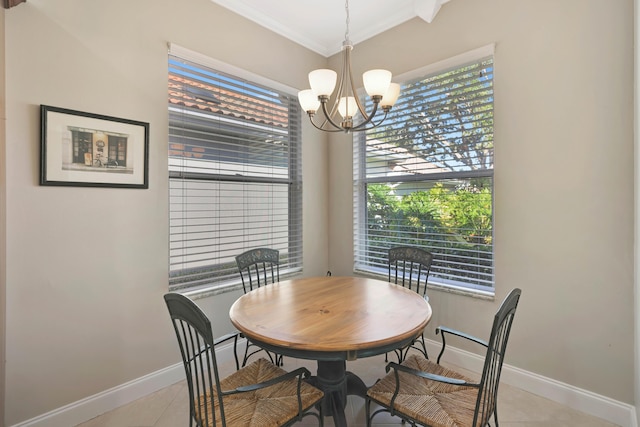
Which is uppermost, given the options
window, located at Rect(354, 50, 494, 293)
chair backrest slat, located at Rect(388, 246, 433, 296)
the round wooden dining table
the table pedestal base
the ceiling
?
the ceiling

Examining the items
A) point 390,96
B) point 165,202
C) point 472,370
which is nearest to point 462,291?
point 472,370

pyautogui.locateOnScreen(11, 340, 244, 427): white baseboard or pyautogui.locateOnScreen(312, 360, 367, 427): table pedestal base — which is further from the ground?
pyautogui.locateOnScreen(312, 360, 367, 427): table pedestal base

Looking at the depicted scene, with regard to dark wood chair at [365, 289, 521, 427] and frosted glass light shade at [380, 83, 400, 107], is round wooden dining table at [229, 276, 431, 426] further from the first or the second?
frosted glass light shade at [380, 83, 400, 107]

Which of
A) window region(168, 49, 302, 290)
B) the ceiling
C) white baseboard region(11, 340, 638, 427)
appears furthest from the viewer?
the ceiling

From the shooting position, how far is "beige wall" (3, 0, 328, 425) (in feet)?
5.80

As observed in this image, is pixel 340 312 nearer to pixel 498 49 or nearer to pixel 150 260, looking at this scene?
pixel 150 260

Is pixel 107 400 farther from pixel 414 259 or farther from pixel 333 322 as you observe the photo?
pixel 414 259

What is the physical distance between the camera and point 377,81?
5.78 ft

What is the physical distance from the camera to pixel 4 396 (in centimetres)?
172

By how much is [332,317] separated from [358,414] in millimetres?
836

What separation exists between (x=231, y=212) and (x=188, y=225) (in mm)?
394

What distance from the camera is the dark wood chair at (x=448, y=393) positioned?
1.28m

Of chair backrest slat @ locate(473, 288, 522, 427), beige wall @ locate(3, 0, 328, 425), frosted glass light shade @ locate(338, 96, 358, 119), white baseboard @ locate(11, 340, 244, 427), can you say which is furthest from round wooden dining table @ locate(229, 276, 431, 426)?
frosted glass light shade @ locate(338, 96, 358, 119)

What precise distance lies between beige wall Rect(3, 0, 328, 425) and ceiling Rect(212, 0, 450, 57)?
0.42 m
